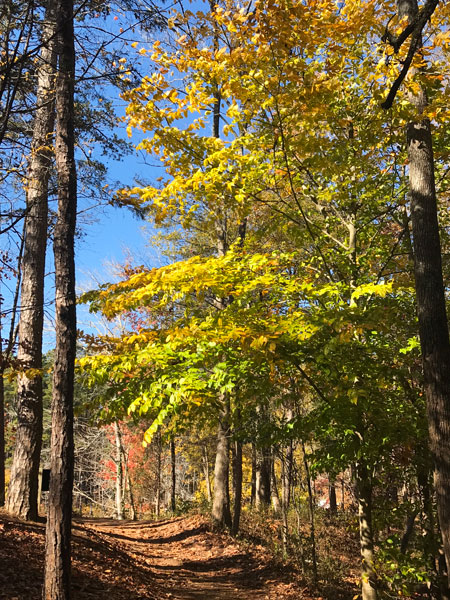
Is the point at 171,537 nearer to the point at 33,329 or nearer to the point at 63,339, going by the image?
the point at 33,329

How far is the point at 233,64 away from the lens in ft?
16.1

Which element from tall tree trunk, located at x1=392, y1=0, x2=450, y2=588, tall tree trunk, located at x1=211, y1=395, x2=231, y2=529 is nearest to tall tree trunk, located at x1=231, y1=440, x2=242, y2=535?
tall tree trunk, located at x1=211, y1=395, x2=231, y2=529

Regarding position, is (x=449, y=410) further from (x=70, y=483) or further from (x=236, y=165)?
(x=70, y=483)

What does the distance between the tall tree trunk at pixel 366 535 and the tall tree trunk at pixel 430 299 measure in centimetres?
155

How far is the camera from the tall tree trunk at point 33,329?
760 centimetres

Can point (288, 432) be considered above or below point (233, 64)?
below

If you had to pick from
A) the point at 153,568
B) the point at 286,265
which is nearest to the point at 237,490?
the point at 153,568

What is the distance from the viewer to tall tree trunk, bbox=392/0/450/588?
4090 mm

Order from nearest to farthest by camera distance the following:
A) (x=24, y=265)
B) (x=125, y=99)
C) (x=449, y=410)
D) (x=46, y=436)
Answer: (x=449, y=410) → (x=125, y=99) → (x=24, y=265) → (x=46, y=436)

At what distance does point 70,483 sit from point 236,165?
426 cm


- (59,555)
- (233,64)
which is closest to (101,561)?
(59,555)

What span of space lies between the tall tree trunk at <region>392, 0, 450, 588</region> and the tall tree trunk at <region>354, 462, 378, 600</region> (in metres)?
1.55

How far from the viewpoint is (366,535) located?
18.8 ft

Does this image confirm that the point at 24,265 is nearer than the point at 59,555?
No
